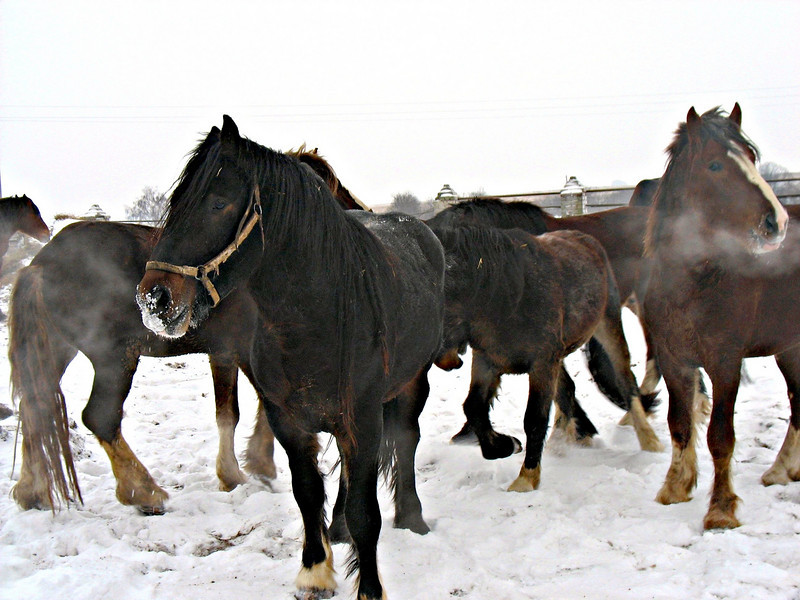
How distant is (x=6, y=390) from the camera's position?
7004mm

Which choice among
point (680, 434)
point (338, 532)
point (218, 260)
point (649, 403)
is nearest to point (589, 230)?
point (649, 403)

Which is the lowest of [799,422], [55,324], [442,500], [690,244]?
[442,500]

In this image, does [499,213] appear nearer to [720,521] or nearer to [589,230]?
[589,230]

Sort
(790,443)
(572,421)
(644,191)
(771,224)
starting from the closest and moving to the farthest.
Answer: (771,224), (790,443), (572,421), (644,191)

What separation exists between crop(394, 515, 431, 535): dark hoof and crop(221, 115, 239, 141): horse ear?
101 inches

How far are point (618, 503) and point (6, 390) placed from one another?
6.71 metres

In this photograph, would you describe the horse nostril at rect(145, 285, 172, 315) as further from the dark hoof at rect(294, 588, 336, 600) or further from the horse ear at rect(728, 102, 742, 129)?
the horse ear at rect(728, 102, 742, 129)

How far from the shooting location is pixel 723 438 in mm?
3801

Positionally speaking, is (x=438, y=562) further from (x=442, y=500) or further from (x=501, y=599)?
(x=442, y=500)

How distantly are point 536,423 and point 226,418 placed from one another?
2537 millimetres

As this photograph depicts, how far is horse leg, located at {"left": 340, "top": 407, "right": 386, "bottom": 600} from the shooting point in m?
2.90

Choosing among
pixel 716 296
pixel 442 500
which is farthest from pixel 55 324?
pixel 716 296

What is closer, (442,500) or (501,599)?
(501,599)

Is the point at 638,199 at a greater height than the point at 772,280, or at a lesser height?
greater
